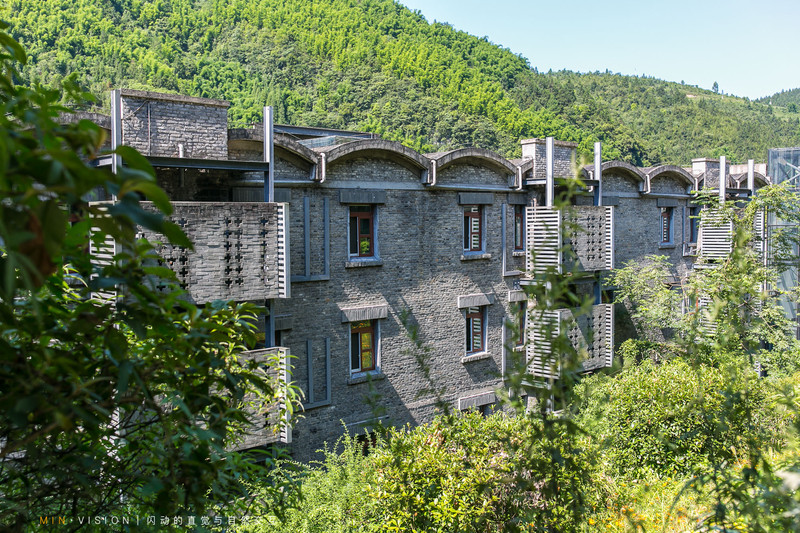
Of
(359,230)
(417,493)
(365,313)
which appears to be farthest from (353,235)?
(417,493)

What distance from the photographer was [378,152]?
16125 millimetres

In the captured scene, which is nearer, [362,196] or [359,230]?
[362,196]

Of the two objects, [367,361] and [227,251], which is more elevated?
[227,251]

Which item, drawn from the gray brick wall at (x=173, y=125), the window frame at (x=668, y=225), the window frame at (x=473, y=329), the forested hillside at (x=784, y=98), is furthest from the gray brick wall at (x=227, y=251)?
the forested hillside at (x=784, y=98)

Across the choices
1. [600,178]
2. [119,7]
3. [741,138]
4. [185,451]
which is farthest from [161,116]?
[741,138]

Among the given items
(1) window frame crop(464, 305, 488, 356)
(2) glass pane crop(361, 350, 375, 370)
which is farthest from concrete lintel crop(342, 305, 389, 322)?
(1) window frame crop(464, 305, 488, 356)

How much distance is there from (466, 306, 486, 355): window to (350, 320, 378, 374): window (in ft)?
11.5

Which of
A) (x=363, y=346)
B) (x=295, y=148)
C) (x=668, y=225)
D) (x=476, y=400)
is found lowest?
(x=476, y=400)

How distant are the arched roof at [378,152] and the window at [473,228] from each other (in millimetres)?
2418

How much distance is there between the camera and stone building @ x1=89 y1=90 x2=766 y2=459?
40.7 feet

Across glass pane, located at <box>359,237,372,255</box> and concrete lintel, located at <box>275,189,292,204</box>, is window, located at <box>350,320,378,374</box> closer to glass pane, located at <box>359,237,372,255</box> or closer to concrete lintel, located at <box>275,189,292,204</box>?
glass pane, located at <box>359,237,372,255</box>

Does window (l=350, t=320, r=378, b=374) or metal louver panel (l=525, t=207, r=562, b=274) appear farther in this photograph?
window (l=350, t=320, r=378, b=374)

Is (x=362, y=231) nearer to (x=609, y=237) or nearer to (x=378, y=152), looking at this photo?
(x=378, y=152)

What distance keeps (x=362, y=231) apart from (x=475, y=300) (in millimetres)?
4391
